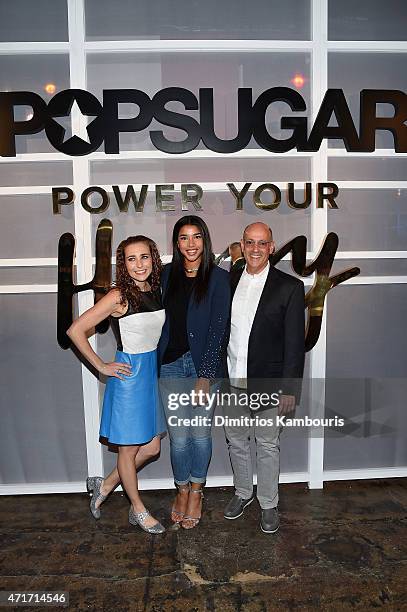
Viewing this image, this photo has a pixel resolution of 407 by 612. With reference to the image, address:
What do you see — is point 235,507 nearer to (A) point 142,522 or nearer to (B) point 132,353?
(A) point 142,522

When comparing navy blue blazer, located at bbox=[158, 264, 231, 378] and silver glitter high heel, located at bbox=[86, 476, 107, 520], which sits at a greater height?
navy blue blazer, located at bbox=[158, 264, 231, 378]

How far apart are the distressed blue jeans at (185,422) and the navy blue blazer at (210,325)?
9 centimetres

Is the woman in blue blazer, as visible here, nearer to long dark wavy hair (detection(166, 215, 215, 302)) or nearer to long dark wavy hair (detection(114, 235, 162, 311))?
long dark wavy hair (detection(166, 215, 215, 302))

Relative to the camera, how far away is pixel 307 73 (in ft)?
12.2

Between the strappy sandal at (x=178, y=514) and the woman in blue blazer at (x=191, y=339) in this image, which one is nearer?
the woman in blue blazer at (x=191, y=339)

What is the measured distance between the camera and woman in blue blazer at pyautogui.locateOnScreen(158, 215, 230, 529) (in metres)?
3.12

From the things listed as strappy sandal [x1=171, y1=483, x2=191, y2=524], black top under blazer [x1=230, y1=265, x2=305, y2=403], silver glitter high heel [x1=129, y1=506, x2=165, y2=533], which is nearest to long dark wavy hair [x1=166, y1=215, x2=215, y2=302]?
black top under blazer [x1=230, y1=265, x2=305, y2=403]

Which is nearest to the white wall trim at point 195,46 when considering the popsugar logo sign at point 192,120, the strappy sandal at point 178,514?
the popsugar logo sign at point 192,120

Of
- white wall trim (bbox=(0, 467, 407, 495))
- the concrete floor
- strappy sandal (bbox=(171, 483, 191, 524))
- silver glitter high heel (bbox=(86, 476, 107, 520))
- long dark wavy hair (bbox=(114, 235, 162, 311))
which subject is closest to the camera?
the concrete floor

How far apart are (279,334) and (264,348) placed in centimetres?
13

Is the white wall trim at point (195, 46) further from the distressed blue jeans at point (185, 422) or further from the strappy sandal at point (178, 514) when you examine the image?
the strappy sandal at point (178, 514)

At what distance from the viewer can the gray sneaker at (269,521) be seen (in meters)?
3.37

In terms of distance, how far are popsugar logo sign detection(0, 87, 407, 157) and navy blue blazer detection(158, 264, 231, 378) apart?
3.56ft

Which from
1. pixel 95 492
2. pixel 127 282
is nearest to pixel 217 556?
pixel 95 492
